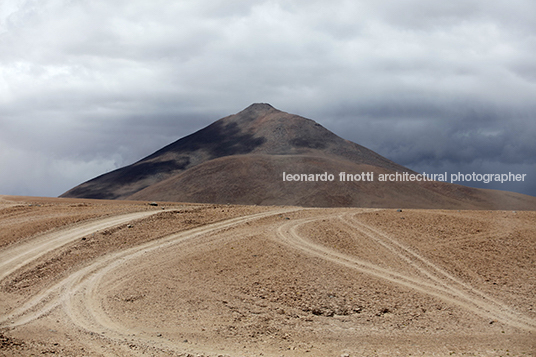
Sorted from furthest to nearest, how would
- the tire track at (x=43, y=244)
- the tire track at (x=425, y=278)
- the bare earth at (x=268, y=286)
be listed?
the tire track at (x=43, y=244)
the tire track at (x=425, y=278)
the bare earth at (x=268, y=286)

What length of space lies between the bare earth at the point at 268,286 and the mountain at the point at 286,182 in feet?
169

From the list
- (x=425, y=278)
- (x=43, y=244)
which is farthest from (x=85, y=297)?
(x=425, y=278)

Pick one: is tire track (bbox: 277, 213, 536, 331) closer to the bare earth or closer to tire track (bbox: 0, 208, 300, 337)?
the bare earth

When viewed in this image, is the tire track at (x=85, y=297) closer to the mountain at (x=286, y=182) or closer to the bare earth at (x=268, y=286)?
the bare earth at (x=268, y=286)

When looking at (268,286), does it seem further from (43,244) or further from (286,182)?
(286,182)

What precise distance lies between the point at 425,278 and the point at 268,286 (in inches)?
244

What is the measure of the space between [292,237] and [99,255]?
878 cm

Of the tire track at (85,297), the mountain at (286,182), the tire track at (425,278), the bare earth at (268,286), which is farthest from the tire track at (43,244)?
the mountain at (286,182)

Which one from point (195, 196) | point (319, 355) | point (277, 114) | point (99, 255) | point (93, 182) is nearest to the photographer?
point (319, 355)

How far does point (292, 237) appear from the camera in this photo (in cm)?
2117

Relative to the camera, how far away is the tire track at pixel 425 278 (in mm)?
13297

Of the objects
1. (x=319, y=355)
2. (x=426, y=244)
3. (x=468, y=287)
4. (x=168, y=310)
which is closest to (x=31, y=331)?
(x=168, y=310)

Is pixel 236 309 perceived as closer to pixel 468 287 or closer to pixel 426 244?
pixel 468 287

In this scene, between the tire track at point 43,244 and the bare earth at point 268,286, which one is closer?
the bare earth at point 268,286
